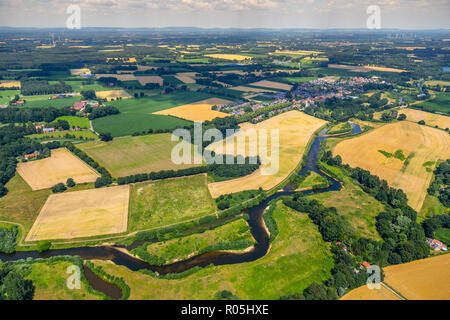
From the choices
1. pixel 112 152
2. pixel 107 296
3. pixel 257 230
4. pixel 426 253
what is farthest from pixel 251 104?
pixel 107 296

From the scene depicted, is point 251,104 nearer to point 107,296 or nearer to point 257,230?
point 257,230

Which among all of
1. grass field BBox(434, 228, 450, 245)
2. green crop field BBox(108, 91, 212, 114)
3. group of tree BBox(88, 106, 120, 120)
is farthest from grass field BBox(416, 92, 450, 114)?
group of tree BBox(88, 106, 120, 120)

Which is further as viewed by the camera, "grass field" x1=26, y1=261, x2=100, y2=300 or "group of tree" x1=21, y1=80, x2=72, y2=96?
"group of tree" x1=21, y1=80, x2=72, y2=96

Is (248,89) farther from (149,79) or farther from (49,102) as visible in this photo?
(49,102)

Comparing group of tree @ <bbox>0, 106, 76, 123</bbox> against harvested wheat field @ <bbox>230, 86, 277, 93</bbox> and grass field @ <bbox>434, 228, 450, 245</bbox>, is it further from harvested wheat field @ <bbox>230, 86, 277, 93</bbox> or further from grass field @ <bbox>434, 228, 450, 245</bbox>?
grass field @ <bbox>434, 228, 450, 245</bbox>

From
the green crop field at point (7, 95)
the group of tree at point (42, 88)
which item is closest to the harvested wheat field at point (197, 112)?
the group of tree at point (42, 88)

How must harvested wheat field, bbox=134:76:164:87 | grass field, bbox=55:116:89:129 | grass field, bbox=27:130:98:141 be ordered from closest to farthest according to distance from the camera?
grass field, bbox=27:130:98:141, grass field, bbox=55:116:89:129, harvested wheat field, bbox=134:76:164:87
